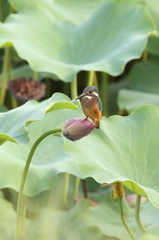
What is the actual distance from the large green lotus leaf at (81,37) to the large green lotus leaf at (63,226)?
20.0 inches

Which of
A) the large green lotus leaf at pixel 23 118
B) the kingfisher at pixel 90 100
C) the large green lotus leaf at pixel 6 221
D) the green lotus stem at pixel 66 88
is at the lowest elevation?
the green lotus stem at pixel 66 88

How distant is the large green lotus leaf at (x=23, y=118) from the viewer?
95 cm

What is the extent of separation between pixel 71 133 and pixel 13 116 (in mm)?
181

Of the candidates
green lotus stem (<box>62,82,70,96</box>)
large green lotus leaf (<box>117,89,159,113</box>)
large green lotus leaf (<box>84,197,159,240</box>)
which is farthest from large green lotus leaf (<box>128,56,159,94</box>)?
large green lotus leaf (<box>84,197,159,240</box>)

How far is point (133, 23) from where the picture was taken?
6.31 feet

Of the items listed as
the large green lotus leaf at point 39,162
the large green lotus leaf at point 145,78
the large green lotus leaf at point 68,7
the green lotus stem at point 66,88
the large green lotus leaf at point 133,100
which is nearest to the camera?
the large green lotus leaf at point 39,162

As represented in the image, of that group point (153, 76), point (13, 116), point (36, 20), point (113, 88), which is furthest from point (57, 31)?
point (113, 88)

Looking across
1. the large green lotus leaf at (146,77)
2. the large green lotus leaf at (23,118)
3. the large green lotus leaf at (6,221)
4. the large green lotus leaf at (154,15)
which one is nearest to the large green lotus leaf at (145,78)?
the large green lotus leaf at (146,77)

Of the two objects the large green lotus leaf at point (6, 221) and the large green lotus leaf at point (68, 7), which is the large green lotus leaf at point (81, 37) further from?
the large green lotus leaf at point (6, 221)

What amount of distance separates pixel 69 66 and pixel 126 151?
683 mm

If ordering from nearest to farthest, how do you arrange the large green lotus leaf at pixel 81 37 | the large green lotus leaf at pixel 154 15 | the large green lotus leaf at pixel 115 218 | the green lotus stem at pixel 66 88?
the large green lotus leaf at pixel 115 218, the large green lotus leaf at pixel 81 37, the large green lotus leaf at pixel 154 15, the green lotus stem at pixel 66 88

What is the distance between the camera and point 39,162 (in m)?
1.38

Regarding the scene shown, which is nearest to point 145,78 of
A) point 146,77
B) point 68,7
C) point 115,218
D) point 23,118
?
point 146,77

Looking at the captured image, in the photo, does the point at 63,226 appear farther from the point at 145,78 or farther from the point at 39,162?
the point at 145,78
